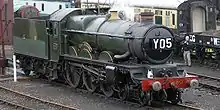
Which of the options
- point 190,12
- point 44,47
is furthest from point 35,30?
point 190,12

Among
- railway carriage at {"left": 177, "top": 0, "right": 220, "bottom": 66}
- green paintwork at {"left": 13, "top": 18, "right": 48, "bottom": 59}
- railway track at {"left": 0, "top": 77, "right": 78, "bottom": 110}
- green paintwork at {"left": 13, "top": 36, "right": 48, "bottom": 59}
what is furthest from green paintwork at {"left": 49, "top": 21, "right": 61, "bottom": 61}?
railway carriage at {"left": 177, "top": 0, "right": 220, "bottom": 66}

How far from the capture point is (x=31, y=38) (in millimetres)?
16422

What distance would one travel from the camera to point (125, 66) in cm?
1143

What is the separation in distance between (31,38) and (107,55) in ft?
16.3

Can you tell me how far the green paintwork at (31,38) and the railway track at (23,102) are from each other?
210 centimetres

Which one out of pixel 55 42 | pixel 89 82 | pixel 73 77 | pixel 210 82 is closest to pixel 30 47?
pixel 55 42

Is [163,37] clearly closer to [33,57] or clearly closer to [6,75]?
[33,57]

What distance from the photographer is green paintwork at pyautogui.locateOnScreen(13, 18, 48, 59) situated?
15.5 m

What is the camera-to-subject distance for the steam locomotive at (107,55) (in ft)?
37.5

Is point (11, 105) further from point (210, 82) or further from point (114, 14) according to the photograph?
point (210, 82)

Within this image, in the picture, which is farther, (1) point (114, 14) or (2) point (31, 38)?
(2) point (31, 38)

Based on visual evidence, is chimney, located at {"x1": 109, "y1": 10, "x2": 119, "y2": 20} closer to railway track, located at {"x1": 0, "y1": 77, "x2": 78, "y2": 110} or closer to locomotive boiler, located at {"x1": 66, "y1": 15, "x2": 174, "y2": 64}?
locomotive boiler, located at {"x1": 66, "y1": 15, "x2": 174, "y2": 64}

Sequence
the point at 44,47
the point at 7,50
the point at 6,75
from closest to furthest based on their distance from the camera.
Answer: the point at 44,47 → the point at 6,75 → the point at 7,50

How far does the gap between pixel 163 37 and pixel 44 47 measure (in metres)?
5.32
